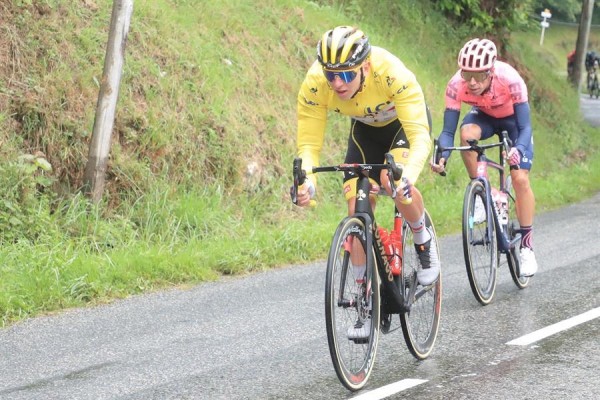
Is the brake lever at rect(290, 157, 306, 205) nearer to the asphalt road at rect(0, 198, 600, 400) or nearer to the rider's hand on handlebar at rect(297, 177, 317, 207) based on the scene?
the rider's hand on handlebar at rect(297, 177, 317, 207)

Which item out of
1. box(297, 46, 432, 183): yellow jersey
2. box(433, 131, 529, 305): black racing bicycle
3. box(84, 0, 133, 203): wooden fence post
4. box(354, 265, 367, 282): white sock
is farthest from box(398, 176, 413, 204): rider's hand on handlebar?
box(84, 0, 133, 203): wooden fence post

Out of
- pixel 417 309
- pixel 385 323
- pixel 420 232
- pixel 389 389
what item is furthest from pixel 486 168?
pixel 389 389

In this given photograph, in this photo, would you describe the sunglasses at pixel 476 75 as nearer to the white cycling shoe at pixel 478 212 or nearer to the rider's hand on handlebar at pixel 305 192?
the white cycling shoe at pixel 478 212

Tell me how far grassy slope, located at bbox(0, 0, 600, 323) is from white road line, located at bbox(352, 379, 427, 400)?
2.92 meters

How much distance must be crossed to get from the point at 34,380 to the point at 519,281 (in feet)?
14.3

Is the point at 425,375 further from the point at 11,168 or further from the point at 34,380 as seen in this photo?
the point at 11,168

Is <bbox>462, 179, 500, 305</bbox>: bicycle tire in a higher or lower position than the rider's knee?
lower

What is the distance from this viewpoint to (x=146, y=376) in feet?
19.6

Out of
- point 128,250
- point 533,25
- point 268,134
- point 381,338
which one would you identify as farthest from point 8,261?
point 533,25

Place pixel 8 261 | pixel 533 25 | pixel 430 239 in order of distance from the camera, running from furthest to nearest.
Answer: pixel 533 25 → pixel 8 261 → pixel 430 239

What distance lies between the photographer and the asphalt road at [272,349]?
573cm

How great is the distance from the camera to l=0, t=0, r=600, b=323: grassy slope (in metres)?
8.66

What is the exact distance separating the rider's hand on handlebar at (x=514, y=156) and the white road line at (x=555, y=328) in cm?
127

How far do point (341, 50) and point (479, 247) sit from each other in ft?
10.5
